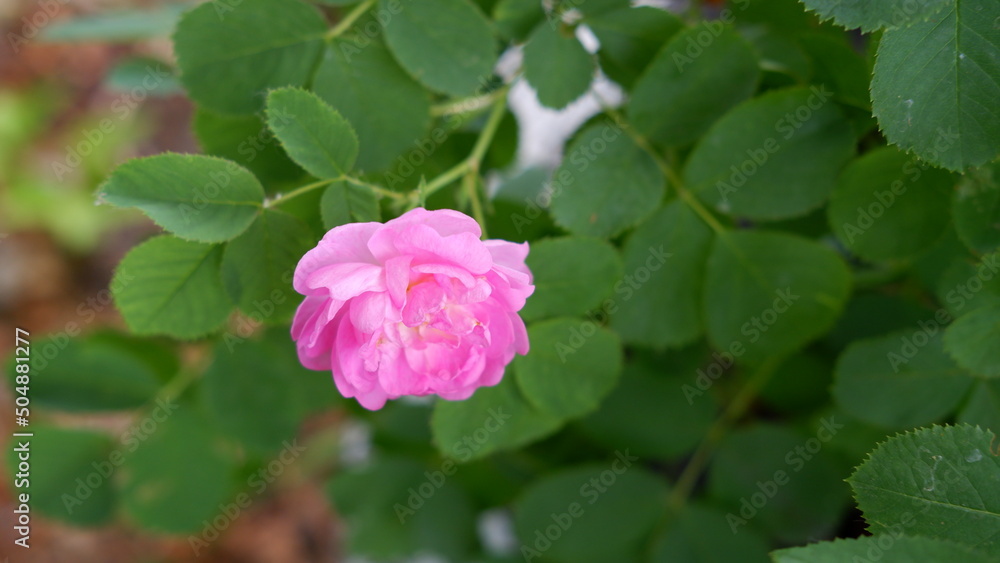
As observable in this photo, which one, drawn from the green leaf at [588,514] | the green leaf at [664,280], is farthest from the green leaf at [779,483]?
the green leaf at [664,280]

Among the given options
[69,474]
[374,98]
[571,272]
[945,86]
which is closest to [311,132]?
[374,98]

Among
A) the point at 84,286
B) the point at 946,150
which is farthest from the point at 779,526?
the point at 84,286

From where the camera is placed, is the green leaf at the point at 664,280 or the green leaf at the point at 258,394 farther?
the green leaf at the point at 258,394

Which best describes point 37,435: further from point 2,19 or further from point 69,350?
point 2,19

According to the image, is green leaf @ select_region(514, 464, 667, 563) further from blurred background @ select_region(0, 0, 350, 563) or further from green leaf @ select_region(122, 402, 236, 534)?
blurred background @ select_region(0, 0, 350, 563)

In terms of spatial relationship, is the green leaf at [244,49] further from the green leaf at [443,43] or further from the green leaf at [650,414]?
the green leaf at [650,414]

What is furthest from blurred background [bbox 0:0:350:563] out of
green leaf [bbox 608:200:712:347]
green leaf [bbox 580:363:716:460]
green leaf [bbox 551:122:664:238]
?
green leaf [bbox 551:122:664:238]
